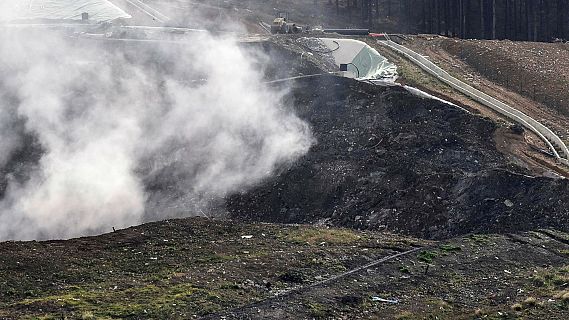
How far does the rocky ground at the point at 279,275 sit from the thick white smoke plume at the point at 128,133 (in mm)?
6963

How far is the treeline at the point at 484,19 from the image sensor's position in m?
76.6

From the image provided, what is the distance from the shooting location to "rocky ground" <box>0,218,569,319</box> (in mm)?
25938

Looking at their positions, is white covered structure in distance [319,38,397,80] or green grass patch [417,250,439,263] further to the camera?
white covered structure in distance [319,38,397,80]

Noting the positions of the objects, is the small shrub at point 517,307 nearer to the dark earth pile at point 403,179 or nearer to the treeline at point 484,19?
the dark earth pile at point 403,179

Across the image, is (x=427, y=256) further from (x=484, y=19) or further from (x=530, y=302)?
(x=484, y=19)

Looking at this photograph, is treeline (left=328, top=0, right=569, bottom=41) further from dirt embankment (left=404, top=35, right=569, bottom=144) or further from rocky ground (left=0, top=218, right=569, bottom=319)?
rocky ground (left=0, top=218, right=569, bottom=319)

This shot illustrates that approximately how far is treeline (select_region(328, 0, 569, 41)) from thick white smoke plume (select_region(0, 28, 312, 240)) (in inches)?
1191

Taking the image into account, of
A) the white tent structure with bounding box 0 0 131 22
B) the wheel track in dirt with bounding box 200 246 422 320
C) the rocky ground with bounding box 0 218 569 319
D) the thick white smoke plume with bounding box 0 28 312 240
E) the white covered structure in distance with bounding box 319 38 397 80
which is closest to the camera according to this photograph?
the wheel track in dirt with bounding box 200 246 422 320

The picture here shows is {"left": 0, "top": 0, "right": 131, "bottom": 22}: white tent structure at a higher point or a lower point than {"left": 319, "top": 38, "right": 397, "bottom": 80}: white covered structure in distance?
higher

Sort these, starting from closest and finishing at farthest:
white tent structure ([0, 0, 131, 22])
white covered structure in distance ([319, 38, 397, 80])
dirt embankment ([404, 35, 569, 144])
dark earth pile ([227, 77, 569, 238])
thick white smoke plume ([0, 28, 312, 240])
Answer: dark earth pile ([227, 77, 569, 238]), thick white smoke plume ([0, 28, 312, 240]), dirt embankment ([404, 35, 569, 144]), white covered structure in distance ([319, 38, 397, 80]), white tent structure ([0, 0, 131, 22])

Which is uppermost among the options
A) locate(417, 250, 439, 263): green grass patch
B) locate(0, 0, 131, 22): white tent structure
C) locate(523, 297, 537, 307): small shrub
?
locate(0, 0, 131, 22): white tent structure

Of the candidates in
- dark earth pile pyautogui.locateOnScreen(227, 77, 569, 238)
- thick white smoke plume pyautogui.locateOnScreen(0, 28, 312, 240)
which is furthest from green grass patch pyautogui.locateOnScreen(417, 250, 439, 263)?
thick white smoke plume pyautogui.locateOnScreen(0, 28, 312, 240)

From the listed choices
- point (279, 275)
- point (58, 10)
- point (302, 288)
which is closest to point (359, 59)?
point (58, 10)

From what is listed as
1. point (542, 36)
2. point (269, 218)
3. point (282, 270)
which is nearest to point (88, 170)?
point (269, 218)
